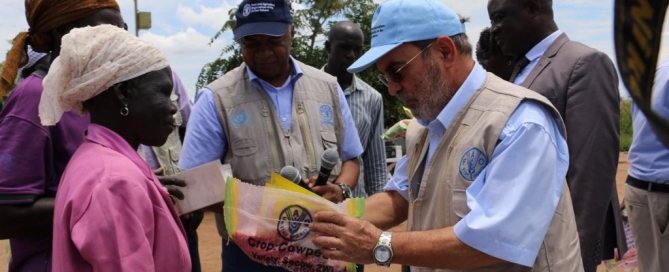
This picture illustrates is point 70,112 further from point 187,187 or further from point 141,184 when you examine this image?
point 141,184

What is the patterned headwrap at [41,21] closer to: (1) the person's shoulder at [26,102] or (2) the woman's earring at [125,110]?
(1) the person's shoulder at [26,102]

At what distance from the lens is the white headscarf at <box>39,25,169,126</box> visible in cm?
200

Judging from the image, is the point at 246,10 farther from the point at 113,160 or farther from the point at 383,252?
the point at 383,252

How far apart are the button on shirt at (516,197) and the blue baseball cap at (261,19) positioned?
5.76 feet

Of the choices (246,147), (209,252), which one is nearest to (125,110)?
(246,147)

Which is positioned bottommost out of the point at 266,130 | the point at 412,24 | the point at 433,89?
the point at 266,130

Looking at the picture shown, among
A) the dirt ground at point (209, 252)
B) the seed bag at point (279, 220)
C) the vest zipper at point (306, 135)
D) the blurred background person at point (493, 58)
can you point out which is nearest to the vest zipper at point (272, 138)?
the vest zipper at point (306, 135)

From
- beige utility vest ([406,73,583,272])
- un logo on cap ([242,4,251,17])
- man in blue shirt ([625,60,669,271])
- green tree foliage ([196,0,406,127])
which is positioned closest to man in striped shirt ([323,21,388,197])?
un logo on cap ([242,4,251,17])

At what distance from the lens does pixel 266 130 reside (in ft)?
11.5

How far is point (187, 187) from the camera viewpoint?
2.42 metres

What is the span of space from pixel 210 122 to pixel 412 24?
159cm

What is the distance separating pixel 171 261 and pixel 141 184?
24 centimetres

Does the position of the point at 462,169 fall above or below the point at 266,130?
above

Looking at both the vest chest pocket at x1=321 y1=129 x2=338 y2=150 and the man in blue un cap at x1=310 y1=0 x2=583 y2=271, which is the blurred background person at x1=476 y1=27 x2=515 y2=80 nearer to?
the vest chest pocket at x1=321 y1=129 x2=338 y2=150
